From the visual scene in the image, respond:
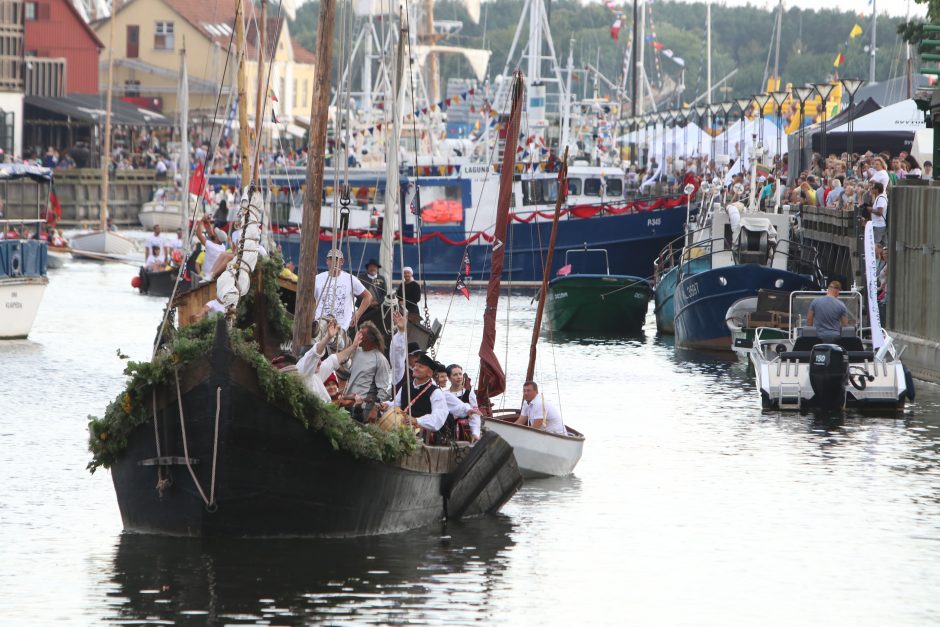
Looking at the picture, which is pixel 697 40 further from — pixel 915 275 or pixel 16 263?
pixel 915 275

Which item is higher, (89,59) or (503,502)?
(89,59)

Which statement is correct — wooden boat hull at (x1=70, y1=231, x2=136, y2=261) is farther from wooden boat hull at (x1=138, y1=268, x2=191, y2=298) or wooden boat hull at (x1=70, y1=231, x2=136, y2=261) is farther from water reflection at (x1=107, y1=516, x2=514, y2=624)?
water reflection at (x1=107, y1=516, x2=514, y2=624)

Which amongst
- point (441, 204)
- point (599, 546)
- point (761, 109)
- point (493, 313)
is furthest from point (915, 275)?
point (441, 204)

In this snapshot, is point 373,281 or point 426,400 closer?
point 426,400

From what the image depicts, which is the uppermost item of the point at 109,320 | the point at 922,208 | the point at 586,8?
the point at 586,8

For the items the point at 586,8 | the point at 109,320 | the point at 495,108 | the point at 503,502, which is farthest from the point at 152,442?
the point at 586,8

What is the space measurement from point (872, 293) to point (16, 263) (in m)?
18.1

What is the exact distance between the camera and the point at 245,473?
15922 mm

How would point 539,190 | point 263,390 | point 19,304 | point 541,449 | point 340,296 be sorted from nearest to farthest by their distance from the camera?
point 263,390 → point 541,449 → point 340,296 → point 19,304 → point 539,190

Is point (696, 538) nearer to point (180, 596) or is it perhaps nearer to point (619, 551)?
point (619, 551)

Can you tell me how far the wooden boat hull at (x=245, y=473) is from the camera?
1562cm

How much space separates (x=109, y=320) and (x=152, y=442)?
30.0 m

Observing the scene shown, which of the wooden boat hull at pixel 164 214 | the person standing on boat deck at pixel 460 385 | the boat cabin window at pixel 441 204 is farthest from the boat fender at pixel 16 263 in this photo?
the wooden boat hull at pixel 164 214

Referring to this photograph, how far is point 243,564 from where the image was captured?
15750 mm
